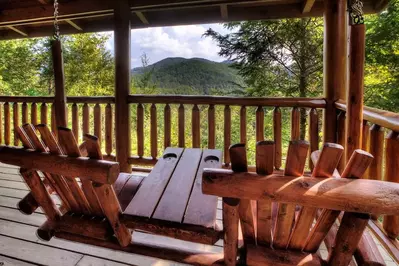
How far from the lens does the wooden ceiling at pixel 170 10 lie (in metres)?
3.08

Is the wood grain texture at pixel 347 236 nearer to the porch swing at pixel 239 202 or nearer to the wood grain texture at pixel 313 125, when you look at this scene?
the porch swing at pixel 239 202

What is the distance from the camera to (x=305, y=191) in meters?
0.78

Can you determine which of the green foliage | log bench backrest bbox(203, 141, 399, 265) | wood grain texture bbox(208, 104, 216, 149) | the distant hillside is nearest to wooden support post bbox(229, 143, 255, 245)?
log bench backrest bbox(203, 141, 399, 265)

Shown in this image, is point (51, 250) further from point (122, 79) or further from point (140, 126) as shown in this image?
point (122, 79)

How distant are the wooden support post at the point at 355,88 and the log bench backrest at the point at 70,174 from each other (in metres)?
1.56

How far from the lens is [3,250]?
1.73 metres

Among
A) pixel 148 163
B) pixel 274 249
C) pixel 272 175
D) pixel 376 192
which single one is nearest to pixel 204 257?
pixel 274 249

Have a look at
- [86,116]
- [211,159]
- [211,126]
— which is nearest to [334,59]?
[211,126]

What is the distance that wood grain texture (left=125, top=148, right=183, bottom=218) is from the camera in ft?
4.06

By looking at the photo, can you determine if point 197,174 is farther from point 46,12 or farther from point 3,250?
point 46,12

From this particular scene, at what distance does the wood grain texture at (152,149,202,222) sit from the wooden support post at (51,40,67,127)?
159 centimetres

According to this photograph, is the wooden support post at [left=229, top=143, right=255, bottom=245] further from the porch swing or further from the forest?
the forest

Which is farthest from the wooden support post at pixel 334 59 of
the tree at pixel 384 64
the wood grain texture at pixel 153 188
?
the tree at pixel 384 64

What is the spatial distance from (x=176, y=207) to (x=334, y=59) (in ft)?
8.07
